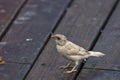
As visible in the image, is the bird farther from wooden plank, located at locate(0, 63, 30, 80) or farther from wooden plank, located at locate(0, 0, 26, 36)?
wooden plank, located at locate(0, 0, 26, 36)

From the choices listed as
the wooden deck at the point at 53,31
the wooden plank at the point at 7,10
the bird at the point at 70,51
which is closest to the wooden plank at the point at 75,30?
the wooden deck at the point at 53,31

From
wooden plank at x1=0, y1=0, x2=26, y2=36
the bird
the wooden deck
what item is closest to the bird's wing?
the bird

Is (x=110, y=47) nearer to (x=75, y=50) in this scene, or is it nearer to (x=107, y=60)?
(x=107, y=60)

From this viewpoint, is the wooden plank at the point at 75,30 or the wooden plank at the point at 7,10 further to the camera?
the wooden plank at the point at 7,10

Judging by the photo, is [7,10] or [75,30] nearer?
[75,30]

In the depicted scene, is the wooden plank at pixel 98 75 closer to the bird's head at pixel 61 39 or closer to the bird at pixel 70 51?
the bird at pixel 70 51

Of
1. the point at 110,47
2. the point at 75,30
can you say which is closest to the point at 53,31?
the point at 75,30

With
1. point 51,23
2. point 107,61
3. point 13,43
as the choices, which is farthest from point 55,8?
point 107,61
